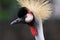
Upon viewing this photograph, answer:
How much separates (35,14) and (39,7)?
7cm

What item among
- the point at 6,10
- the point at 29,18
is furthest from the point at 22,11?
the point at 6,10

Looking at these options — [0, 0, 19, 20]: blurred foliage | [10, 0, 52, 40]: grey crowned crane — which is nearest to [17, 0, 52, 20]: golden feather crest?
[10, 0, 52, 40]: grey crowned crane

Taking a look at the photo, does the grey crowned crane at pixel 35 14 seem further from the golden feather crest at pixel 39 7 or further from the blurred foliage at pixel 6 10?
the blurred foliage at pixel 6 10

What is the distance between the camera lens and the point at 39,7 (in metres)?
2.68

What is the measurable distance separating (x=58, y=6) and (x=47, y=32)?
117 centimetres

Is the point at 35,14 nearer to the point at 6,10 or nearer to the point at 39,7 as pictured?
the point at 39,7

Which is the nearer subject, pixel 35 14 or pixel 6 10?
pixel 35 14

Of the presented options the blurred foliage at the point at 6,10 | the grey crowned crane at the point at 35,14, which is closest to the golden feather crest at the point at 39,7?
the grey crowned crane at the point at 35,14

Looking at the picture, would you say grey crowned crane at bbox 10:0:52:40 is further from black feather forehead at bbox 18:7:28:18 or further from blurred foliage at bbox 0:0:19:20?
blurred foliage at bbox 0:0:19:20

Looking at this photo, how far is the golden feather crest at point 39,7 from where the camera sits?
2.67m

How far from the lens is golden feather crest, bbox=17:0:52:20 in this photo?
8.76 ft

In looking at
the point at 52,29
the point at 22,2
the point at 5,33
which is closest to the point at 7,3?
the point at 5,33

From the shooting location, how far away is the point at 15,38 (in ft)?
14.0

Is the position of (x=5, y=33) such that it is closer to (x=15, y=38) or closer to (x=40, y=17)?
(x=15, y=38)
